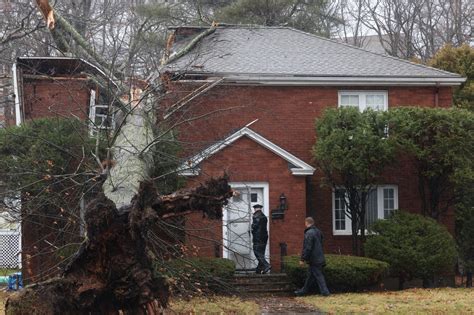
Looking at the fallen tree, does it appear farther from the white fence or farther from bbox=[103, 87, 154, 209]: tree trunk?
the white fence

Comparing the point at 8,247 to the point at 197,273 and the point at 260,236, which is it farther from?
the point at 197,273

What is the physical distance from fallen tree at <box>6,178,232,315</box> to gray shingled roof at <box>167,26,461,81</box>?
1232cm

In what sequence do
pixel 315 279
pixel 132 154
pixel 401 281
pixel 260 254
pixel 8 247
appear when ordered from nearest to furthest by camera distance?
1. pixel 132 154
2. pixel 315 279
3. pixel 260 254
4. pixel 401 281
5. pixel 8 247

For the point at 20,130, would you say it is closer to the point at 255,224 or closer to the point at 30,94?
the point at 30,94

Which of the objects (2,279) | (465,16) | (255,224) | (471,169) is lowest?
(2,279)

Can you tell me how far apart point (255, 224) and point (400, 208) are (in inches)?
208

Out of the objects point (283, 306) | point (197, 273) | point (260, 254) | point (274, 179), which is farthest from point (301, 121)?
point (197, 273)

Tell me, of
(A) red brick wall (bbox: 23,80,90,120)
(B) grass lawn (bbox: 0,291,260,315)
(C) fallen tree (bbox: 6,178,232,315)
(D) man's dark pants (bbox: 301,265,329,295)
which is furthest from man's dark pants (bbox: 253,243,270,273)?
(C) fallen tree (bbox: 6,178,232,315)

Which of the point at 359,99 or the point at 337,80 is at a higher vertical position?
the point at 337,80

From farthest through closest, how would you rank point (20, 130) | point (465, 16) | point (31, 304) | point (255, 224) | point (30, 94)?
point (465, 16)
point (30, 94)
point (255, 224)
point (20, 130)
point (31, 304)

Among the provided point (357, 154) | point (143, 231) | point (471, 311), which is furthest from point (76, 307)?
point (357, 154)

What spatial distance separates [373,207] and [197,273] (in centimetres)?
990

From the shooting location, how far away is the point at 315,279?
17297 mm

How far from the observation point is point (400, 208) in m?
22.4
